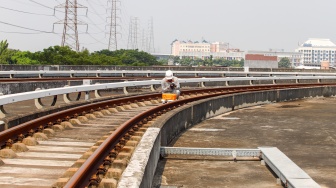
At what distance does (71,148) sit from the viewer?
31.5 feet

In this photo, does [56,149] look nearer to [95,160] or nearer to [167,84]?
[95,160]

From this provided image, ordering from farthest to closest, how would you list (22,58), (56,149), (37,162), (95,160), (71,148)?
1. (22,58)
2. (71,148)
3. (56,149)
4. (37,162)
5. (95,160)

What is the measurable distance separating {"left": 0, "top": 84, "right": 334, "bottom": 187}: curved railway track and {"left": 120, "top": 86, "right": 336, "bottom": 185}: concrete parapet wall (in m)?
0.57

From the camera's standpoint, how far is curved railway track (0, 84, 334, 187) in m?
7.02

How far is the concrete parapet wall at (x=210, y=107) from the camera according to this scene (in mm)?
12047

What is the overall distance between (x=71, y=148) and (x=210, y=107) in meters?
9.74

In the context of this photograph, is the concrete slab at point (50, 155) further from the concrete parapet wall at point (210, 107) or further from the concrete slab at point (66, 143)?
the concrete parapet wall at point (210, 107)

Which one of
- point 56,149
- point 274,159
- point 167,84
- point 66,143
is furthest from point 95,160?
point 167,84

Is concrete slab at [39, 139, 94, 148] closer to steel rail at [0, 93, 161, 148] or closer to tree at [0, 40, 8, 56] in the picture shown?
steel rail at [0, 93, 161, 148]

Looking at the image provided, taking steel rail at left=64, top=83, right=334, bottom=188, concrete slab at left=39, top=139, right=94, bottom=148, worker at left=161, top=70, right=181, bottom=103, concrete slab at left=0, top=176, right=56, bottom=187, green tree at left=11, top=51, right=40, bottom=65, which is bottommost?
concrete slab at left=0, top=176, right=56, bottom=187

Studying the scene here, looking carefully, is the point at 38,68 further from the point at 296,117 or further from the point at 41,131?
the point at 41,131

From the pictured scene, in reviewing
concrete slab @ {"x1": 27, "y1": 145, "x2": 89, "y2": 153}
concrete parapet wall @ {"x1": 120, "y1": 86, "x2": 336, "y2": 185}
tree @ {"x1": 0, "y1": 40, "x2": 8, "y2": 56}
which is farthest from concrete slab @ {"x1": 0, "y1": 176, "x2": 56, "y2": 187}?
tree @ {"x1": 0, "y1": 40, "x2": 8, "y2": 56}

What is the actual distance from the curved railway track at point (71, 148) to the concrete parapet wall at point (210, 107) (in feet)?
1.87

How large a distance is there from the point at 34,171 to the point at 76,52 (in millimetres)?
83722
